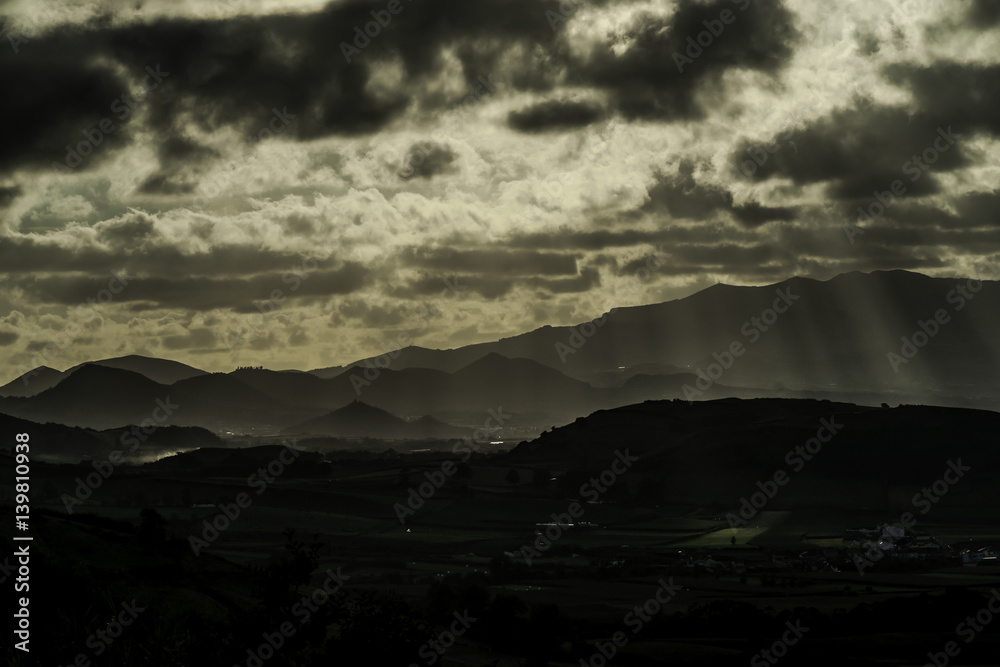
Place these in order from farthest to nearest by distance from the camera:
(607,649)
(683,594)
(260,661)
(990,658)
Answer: (683,594) < (607,649) < (990,658) < (260,661)

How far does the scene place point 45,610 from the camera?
58469 millimetres

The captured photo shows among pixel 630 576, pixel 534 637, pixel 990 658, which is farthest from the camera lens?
pixel 630 576

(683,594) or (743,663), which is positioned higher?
(683,594)

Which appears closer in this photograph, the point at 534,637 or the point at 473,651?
the point at 473,651

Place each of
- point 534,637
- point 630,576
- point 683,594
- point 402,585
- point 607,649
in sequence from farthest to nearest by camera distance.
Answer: point 630,576 < point 402,585 < point 683,594 < point 534,637 < point 607,649

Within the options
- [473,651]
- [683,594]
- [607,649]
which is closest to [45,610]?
[473,651]

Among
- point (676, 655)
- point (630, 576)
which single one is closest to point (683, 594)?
point (630, 576)

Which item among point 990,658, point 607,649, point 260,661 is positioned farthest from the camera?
point 607,649

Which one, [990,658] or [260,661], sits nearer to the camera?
[260,661]

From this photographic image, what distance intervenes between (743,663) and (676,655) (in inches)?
231

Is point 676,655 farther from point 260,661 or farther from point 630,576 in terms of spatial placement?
point 630,576

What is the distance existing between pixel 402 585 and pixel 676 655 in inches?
2936

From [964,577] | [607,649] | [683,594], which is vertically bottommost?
[607,649]

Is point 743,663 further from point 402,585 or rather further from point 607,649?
point 402,585
